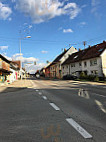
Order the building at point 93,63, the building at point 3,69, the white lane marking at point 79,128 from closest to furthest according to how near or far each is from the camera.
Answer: the white lane marking at point 79,128 < the building at point 3,69 < the building at point 93,63

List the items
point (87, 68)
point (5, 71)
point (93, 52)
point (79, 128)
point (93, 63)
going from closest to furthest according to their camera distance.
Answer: point (79, 128) → point (5, 71) → point (93, 63) → point (93, 52) → point (87, 68)

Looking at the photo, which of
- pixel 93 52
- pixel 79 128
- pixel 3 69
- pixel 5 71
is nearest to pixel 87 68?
pixel 93 52

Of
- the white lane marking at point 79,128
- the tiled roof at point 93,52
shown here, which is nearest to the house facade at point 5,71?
the white lane marking at point 79,128

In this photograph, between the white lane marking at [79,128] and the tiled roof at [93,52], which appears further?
the tiled roof at [93,52]

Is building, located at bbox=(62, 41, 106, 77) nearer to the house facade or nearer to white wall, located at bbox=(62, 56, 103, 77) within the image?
white wall, located at bbox=(62, 56, 103, 77)

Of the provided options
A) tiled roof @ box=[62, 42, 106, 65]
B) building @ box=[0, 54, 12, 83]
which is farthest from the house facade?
tiled roof @ box=[62, 42, 106, 65]

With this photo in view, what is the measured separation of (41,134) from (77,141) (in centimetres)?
92

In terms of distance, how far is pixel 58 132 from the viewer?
11.1ft

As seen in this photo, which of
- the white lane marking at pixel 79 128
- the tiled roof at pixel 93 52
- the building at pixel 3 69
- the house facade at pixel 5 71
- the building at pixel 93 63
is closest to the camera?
the white lane marking at pixel 79 128

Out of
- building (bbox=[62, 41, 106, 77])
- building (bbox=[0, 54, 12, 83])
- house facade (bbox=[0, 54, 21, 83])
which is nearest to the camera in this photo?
building (bbox=[0, 54, 12, 83])

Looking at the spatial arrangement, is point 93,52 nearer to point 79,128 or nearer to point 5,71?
point 5,71

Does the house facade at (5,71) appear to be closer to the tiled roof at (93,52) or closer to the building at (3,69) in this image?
the building at (3,69)

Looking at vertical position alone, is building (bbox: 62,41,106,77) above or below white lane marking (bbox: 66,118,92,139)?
above

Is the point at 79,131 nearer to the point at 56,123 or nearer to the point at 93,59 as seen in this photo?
the point at 56,123
